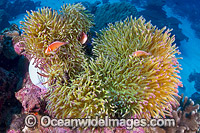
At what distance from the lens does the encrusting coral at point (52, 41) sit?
2.86 m

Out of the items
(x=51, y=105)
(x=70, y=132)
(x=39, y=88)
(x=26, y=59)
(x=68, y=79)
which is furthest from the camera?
(x=26, y=59)

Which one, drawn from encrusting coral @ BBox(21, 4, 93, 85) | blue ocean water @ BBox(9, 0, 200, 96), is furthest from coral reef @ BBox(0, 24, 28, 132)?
blue ocean water @ BBox(9, 0, 200, 96)

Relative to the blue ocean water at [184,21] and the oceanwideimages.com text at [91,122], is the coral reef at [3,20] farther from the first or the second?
the oceanwideimages.com text at [91,122]

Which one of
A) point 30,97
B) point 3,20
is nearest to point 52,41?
point 30,97

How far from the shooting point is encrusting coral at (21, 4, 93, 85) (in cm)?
286

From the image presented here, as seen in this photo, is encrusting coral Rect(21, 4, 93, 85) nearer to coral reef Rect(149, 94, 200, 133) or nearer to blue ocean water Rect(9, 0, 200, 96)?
coral reef Rect(149, 94, 200, 133)

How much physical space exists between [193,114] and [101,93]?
2.99m

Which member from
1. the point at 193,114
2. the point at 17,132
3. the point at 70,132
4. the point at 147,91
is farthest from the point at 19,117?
the point at 193,114

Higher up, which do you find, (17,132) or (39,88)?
(39,88)

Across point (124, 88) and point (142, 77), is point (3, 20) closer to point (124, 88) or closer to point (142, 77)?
point (124, 88)

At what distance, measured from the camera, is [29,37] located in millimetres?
2941

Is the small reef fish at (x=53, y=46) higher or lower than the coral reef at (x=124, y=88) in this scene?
higher

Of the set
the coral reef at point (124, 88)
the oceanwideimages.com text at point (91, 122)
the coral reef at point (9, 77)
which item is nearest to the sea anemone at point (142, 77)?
the coral reef at point (124, 88)

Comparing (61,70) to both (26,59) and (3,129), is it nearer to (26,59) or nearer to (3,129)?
(26,59)
